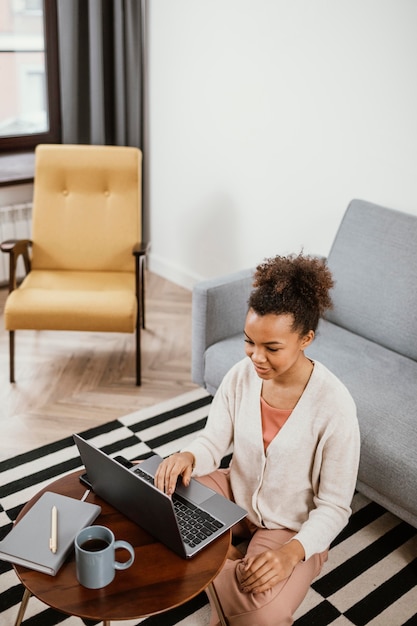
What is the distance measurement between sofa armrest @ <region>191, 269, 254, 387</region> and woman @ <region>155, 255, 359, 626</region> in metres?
0.86

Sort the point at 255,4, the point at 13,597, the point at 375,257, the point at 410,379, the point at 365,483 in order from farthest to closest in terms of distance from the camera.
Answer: the point at 255,4 → the point at 375,257 → the point at 410,379 → the point at 365,483 → the point at 13,597

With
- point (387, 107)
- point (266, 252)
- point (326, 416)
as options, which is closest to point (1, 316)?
A: point (266, 252)

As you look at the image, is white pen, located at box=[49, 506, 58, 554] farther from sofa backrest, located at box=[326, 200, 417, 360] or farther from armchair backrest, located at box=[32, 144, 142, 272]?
armchair backrest, located at box=[32, 144, 142, 272]

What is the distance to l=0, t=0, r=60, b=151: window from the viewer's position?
3.84m

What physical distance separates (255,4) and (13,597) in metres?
2.68

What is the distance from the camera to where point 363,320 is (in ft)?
8.86

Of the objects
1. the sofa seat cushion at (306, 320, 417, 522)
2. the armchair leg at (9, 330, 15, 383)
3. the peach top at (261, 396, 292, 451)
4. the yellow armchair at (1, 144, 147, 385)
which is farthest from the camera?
the yellow armchair at (1, 144, 147, 385)

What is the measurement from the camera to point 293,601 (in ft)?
5.35

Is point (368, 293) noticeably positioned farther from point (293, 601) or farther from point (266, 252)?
point (293, 601)

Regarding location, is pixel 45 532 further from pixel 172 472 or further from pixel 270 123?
pixel 270 123

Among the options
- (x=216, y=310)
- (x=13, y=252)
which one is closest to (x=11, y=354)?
(x=13, y=252)

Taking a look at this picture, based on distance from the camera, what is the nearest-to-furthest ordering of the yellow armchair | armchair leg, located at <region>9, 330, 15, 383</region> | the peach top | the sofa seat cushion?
the peach top → the sofa seat cushion → armchair leg, located at <region>9, 330, 15, 383</region> → the yellow armchair

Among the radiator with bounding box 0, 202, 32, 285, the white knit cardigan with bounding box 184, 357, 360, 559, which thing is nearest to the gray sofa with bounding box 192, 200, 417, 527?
the white knit cardigan with bounding box 184, 357, 360, 559

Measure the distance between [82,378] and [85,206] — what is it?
83 centimetres
